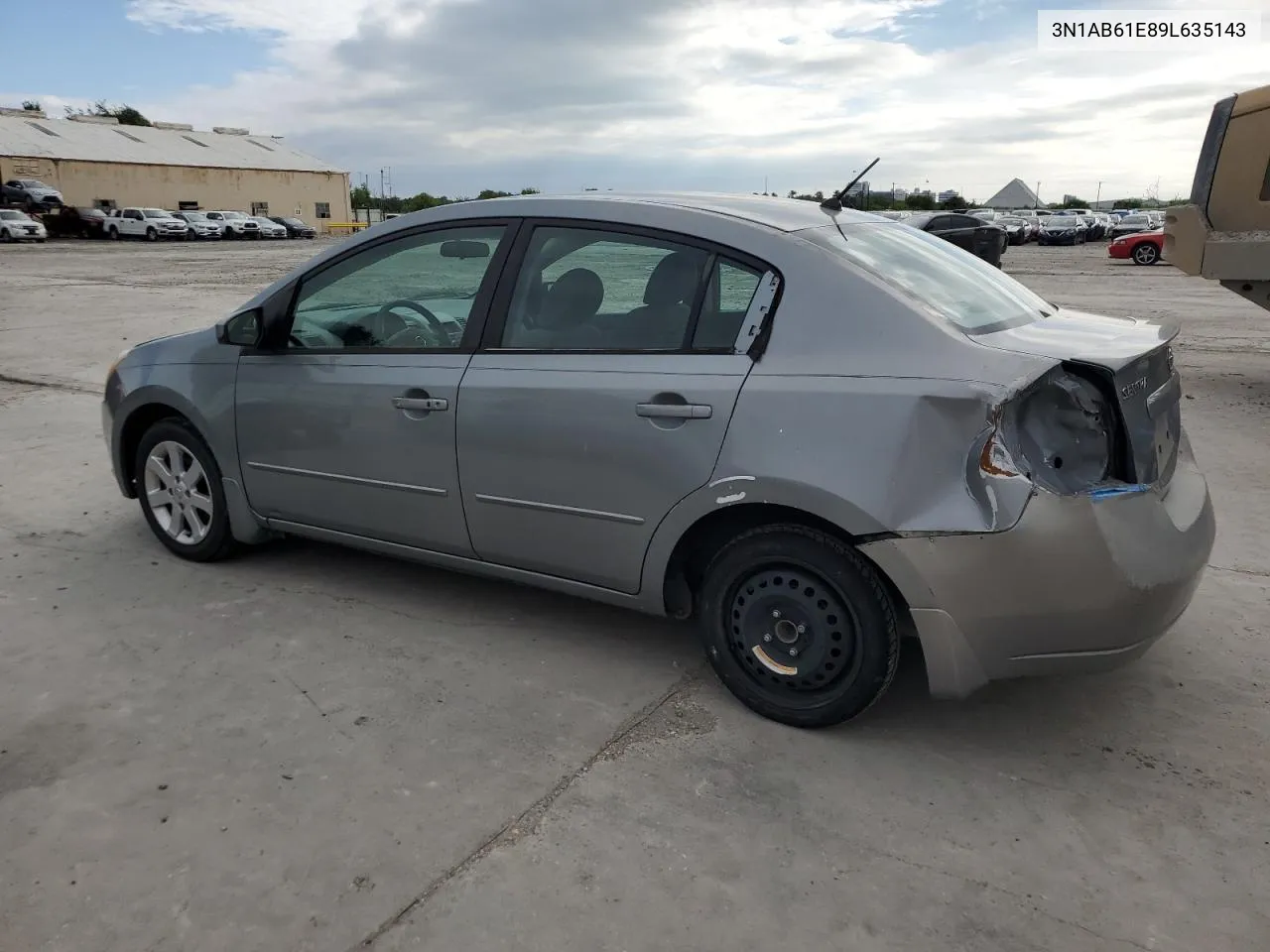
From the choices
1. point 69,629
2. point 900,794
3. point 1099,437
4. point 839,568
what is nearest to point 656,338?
point 839,568

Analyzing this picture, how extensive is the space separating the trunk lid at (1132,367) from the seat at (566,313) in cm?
132

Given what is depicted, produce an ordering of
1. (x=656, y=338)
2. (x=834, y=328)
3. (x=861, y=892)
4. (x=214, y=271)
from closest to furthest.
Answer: (x=861, y=892)
(x=834, y=328)
(x=656, y=338)
(x=214, y=271)

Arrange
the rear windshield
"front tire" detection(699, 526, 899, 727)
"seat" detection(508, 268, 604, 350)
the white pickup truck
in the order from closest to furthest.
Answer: "front tire" detection(699, 526, 899, 727) < the rear windshield < "seat" detection(508, 268, 604, 350) < the white pickup truck

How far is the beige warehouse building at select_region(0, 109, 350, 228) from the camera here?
54906mm

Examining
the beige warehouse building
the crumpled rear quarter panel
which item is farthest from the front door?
the beige warehouse building

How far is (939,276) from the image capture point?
11.1ft

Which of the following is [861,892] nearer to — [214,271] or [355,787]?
[355,787]

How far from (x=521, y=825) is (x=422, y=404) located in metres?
1.63

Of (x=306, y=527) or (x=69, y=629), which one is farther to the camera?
(x=306, y=527)

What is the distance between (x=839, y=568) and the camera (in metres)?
2.98

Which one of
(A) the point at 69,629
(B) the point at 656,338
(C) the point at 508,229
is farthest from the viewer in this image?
(A) the point at 69,629

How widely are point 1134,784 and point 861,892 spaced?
3.23 ft

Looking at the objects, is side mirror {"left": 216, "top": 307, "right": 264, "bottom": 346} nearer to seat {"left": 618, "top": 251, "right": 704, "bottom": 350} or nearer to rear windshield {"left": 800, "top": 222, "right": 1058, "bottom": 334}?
seat {"left": 618, "top": 251, "right": 704, "bottom": 350}

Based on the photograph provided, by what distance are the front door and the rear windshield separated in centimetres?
128
